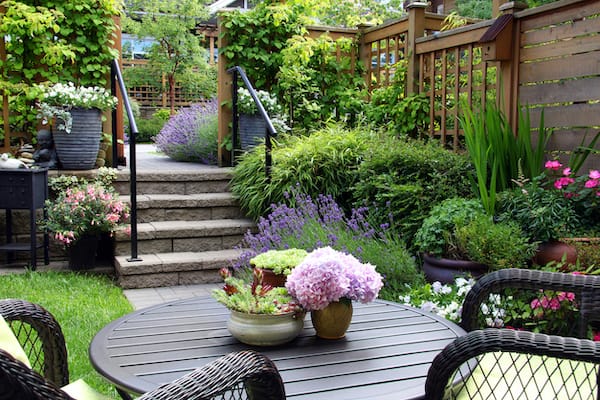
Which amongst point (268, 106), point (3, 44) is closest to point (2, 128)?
point (3, 44)

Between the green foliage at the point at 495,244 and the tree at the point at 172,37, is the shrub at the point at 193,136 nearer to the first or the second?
the green foliage at the point at 495,244

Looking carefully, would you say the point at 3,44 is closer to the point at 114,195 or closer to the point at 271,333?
the point at 114,195

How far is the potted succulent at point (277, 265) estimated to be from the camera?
80.8 inches

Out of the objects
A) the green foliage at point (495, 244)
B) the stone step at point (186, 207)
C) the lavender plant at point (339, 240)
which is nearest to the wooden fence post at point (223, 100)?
the stone step at point (186, 207)

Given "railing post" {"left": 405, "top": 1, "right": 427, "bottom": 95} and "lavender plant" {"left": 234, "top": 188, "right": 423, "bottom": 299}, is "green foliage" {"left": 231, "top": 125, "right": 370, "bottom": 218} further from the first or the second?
"railing post" {"left": 405, "top": 1, "right": 427, "bottom": 95}

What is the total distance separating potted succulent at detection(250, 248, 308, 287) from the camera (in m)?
2.05

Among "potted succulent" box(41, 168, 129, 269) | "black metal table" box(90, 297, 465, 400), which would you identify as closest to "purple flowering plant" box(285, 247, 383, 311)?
"black metal table" box(90, 297, 465, 400)

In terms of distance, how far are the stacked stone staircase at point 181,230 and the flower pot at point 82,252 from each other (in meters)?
0.19

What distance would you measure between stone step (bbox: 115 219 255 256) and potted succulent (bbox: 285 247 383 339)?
10.9 ft

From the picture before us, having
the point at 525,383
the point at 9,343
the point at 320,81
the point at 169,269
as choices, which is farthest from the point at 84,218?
the point at 525,383

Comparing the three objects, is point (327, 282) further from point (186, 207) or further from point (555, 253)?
point (186, 207)

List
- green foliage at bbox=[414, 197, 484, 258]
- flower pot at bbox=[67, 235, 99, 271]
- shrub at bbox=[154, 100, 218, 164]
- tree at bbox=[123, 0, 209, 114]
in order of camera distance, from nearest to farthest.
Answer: green foliage at bbox=[414, 197, 484, 258]
flower pot at bbox=[67, 235, 99, 271]
shrub at bbox=[154, 100, 218, 164]
tree at bbox=[123, 0, 209, 114]

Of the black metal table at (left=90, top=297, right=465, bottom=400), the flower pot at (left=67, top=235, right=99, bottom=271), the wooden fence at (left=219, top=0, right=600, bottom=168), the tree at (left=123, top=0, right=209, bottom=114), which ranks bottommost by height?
the flower pot at (left=67, top=235, right=99, bottom=271)

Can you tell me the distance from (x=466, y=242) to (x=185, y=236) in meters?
2.34
